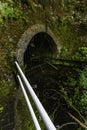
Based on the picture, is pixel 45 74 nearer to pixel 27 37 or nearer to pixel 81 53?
pixel 27 37

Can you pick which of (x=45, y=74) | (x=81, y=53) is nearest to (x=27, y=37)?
(x=45, y=74)

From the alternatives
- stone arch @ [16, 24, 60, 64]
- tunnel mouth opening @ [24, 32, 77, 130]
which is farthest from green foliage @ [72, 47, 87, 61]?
stone arch @ [16, 24, 60, 64]

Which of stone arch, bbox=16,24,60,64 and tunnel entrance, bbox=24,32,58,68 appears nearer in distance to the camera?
stone arch, bbox=16,24,60,64

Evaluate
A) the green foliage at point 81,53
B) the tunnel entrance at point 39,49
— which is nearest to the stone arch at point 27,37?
the tunnel entrance at point 39,49

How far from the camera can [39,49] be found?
21.9 ft

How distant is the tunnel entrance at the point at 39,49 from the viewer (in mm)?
6154

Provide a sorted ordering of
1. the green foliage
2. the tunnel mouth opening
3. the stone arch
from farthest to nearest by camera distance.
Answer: the green foliage
the tunnel mouth opening
the stone arch

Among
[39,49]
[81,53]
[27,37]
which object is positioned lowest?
[81,53]

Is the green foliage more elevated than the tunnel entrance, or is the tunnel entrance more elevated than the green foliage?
the tunnel entrance

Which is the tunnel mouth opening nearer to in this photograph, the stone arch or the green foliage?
the stone arch

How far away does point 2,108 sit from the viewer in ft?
14.5

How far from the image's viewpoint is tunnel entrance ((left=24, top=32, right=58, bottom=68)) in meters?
6.15

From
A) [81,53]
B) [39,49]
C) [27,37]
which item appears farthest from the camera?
[81,53]

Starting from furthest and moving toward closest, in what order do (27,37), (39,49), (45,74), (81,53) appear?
(81,53) < (39,49) < (45,74) < (27,37)
